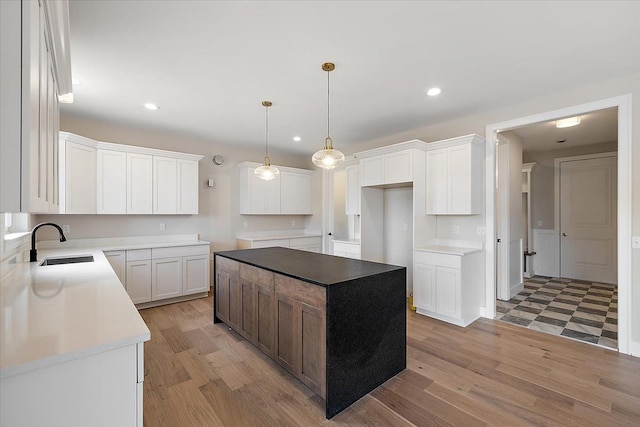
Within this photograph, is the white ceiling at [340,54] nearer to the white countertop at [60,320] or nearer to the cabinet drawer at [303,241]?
the white countertop at [60,320]

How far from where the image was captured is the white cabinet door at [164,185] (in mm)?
4325

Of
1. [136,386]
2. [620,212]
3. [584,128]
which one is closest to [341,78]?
[136,386]

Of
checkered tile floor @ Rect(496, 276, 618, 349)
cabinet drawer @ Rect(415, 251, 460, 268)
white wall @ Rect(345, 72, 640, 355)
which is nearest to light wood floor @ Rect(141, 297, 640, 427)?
checkered tile floor @ Rect(496, 276, 618, 349)

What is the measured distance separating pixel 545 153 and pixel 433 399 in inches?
243

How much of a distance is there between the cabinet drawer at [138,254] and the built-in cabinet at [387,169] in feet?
10.7

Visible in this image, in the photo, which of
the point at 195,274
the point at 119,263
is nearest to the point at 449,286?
the point at 195,274

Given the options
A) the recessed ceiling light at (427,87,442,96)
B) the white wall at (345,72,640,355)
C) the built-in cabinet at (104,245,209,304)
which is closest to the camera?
the white wall at (345,72,640,355)

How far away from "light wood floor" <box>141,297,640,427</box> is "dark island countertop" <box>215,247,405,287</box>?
877 mm

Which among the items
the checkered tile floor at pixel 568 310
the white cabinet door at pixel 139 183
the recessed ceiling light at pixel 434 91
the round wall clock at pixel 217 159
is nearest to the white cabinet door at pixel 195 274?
the white cabinet door at pixel 139 183

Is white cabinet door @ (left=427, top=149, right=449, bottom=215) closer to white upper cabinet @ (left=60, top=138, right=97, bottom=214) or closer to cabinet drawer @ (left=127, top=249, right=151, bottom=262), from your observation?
cabinet drawer @ (left=127, top=249, right=151, bottom=262)

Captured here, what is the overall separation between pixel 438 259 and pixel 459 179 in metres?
1.05

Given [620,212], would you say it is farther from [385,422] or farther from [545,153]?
[545,153]

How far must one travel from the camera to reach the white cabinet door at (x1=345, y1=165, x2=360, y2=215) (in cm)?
489

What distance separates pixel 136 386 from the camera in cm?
114
